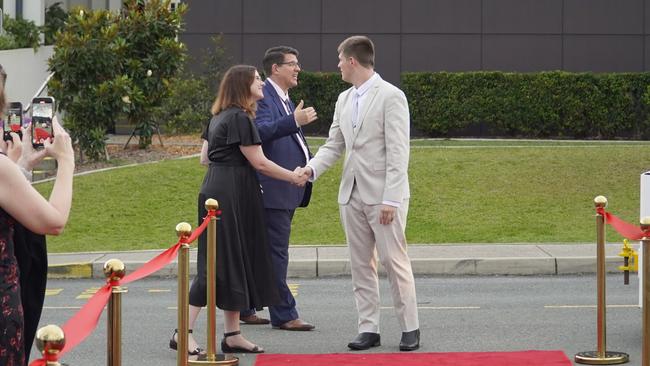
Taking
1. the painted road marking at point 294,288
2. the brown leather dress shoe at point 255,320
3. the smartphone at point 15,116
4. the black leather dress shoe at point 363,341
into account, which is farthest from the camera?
the painted road marking at point 294,288

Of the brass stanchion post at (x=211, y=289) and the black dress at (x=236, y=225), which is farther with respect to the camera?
the black dress at (x=236, y=225)

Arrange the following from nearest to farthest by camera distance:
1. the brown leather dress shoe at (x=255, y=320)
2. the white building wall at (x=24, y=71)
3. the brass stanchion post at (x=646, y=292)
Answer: the brass stanchion post at (x=646, y=292), the brown leather dress shoe at (x=255, y=320), the white building wall at (x=24, y=71)

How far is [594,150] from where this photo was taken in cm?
2053

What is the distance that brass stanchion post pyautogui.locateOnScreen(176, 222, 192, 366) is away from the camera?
729 cm

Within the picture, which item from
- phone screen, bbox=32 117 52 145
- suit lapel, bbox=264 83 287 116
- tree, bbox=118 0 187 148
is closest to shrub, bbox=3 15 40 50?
tree, bbox=118 0 187 148

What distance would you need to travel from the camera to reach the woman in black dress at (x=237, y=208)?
890 centimetres

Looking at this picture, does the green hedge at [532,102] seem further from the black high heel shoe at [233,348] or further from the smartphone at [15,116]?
Answer: the black high heel shoe at [233,348]

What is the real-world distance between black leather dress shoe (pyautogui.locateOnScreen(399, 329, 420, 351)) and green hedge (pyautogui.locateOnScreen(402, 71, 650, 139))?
16803mm

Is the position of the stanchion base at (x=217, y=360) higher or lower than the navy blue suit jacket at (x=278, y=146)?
lower

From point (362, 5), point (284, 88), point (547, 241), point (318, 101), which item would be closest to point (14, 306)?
point (284, 88)

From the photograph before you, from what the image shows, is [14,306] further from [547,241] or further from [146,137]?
[146,137]

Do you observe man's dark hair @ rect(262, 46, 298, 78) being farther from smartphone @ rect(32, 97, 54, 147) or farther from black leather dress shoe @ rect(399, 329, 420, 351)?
smartphone @ rect(32, 97, 54, 147)

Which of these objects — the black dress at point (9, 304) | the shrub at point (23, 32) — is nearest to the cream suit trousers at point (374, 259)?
the black dress at point (9, 304)

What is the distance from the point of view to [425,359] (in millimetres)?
8742
